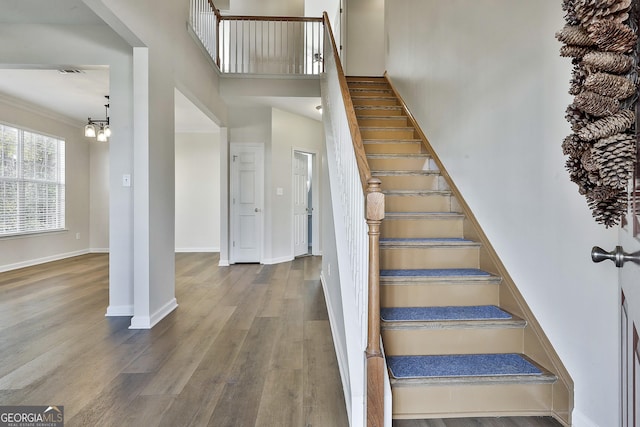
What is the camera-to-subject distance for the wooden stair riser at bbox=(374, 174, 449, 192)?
294 cm

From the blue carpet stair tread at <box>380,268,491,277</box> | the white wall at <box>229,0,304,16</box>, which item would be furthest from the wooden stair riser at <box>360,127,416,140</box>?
the white wall at <box>229,0,304,16</box>

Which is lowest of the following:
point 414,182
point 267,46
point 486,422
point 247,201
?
point 486,422

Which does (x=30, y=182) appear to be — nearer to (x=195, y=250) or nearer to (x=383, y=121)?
(x=195, y=250)

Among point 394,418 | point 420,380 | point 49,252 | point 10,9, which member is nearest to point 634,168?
point 420,380

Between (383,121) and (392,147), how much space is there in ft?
1.96

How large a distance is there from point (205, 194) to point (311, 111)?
310 cm

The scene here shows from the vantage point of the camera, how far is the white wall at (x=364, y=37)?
5.99 m

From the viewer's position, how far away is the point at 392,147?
337 cm

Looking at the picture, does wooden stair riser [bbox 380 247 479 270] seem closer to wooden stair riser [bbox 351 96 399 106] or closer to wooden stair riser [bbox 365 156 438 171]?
wooden stair riser [bbox 365 156 438 171]

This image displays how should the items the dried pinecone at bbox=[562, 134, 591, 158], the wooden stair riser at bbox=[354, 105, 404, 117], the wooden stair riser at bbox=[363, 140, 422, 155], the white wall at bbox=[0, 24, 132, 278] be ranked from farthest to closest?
the wooden stair riser at bbox=[354, 105, 404, 117]
the wooden stair riser at bbox=[363, 140, 422, 155]
the white wall at bbox=[0, 24, 132, 278]
the dried pinecone at bbox=[562, 134, 591, 158]

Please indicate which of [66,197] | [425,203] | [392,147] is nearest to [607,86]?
[425,203]

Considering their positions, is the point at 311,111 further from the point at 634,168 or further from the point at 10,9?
the point at 634,168

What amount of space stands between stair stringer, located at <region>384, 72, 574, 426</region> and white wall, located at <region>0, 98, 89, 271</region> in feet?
21.7

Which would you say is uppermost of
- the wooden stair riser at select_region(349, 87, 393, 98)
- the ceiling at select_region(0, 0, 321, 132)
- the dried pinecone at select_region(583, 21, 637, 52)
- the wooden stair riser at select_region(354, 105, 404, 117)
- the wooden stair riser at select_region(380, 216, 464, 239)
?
the ceiling at select_region(0, 0, 321, 132)
